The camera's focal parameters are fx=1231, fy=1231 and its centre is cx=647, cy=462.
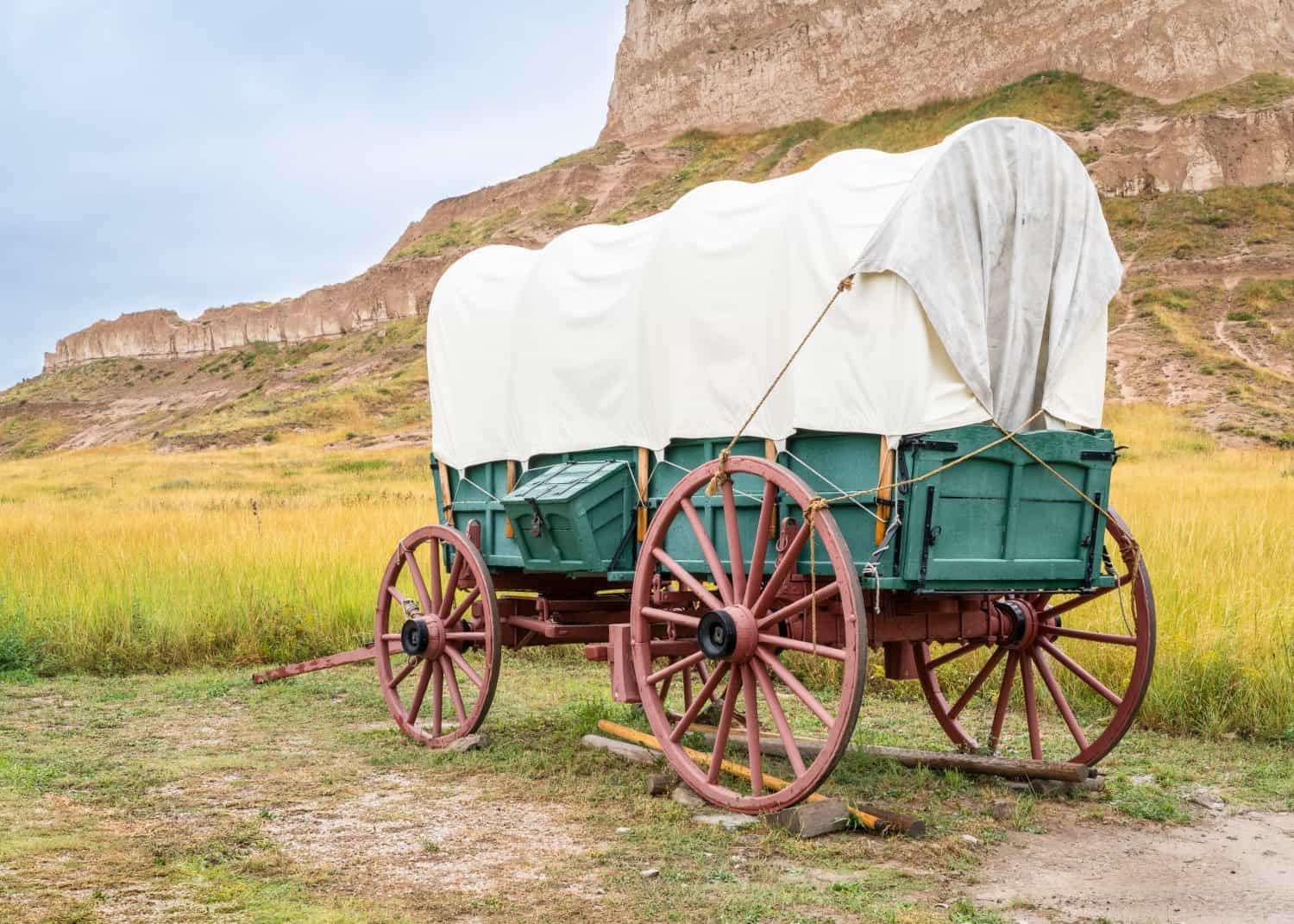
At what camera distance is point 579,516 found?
19.9 ft

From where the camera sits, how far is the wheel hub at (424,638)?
7148mm

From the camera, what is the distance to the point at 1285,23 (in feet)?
206

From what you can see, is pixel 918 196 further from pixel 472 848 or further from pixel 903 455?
pixel 472 848

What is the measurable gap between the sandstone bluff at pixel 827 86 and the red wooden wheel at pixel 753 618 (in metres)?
52.4

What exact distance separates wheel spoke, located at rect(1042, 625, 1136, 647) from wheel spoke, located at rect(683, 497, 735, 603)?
176 centimetres

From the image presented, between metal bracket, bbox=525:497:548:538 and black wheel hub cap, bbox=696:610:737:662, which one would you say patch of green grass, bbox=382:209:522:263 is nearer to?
metal bracket, bbox=525:497:548:538

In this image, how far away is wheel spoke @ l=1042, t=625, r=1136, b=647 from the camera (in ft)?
18.9

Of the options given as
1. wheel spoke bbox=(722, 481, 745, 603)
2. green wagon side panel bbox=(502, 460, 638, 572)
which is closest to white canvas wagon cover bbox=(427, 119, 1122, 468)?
green wagon side panel bbox=(502, 460, 638, 572)

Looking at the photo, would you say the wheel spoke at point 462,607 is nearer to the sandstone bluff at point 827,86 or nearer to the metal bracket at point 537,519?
the metal bracket at point 537,519

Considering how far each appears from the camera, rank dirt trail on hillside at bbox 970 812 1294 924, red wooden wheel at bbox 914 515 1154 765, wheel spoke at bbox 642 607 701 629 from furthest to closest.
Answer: red wooden wheel at bbox 914 515 1154 765 → wheel spoke at bbox 642 607 701 629 → dirt trail on hillside at bbox 970 812 1294 924

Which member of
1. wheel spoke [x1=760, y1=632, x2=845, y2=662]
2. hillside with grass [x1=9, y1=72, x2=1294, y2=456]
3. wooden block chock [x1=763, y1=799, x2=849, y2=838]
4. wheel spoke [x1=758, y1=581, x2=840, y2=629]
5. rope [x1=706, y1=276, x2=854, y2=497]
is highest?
hillside with grass [x1=9, y1=72, x2=1294, y2=456]

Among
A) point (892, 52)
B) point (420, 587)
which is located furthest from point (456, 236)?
point (420, 587)

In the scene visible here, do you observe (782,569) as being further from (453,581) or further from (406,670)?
(406,670)

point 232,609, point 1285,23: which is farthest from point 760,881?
point 1285,23
